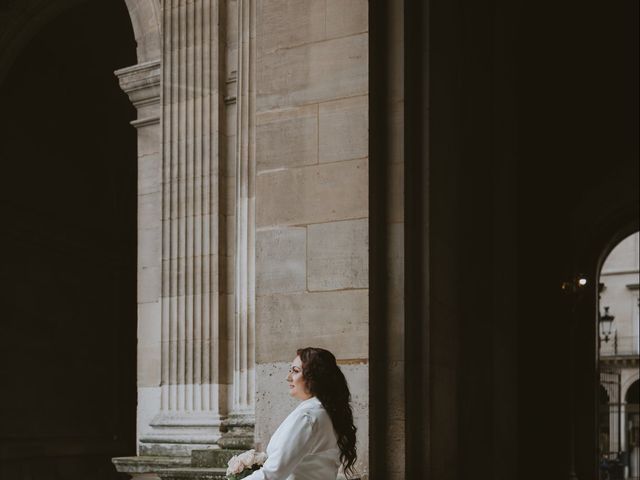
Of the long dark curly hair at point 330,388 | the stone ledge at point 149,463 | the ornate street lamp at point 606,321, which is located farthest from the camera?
the ornate street lamp at point 606,321

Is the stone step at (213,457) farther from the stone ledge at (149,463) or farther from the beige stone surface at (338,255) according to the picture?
the beige stone surface at (338,255)

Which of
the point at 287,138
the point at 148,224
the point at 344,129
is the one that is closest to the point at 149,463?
the point at 148,224

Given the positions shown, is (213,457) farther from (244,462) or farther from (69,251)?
(69,251)

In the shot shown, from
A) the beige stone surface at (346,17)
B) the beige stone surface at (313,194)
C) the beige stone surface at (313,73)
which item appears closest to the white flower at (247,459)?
the beige stone surface at (313,194)

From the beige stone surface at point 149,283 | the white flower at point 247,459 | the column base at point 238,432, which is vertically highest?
the beige stone surface at point 149,283

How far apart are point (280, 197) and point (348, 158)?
0.63 m

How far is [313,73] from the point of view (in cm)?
712

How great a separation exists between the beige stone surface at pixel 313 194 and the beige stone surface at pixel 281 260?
92 millimetres

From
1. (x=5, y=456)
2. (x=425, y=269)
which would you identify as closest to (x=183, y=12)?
(x=425, y=269)

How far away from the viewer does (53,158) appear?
16297mm

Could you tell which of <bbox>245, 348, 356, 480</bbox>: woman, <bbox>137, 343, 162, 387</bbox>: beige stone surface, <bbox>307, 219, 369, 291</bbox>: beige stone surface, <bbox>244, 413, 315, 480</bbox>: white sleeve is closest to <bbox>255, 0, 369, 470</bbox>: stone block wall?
<bbox>307, 219, 369, 291</bbox>: beige stone surface

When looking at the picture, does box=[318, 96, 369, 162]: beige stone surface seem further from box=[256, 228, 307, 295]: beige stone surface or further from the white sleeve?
the white sleeve

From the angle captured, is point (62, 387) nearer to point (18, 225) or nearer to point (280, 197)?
point (18, 225)

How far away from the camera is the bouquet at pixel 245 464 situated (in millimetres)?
5477
